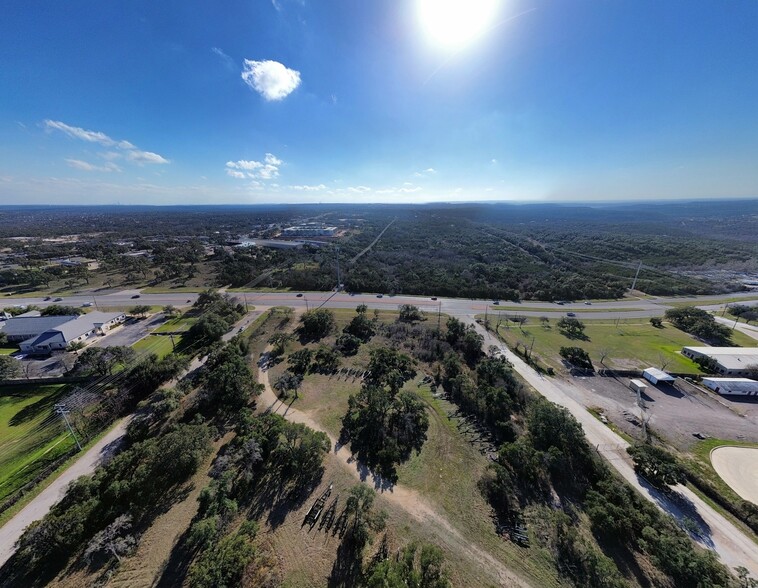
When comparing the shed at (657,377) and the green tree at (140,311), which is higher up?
the green tree at (140,311)

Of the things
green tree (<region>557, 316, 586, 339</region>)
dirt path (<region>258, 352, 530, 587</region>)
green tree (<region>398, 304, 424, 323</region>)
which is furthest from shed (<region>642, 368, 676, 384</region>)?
dirt path (<region>258, 352, 530, 587</region>)

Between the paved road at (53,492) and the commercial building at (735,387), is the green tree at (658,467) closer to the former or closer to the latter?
the commercial building at (735,387)

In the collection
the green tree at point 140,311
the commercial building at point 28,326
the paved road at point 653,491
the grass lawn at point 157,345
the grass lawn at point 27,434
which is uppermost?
the commercial building at point 28,326

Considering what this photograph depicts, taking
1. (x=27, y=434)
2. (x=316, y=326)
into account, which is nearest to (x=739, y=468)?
(x=316, y=326)

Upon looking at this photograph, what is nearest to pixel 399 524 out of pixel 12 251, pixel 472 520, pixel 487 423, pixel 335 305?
pixel 472 520

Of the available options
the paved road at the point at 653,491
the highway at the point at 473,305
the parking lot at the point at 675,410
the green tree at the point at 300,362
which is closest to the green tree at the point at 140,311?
the highway at the point at 473,305

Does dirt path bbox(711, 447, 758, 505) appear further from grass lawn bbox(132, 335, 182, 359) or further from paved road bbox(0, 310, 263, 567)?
grass lawn bbox(132, 335, 182, 359)

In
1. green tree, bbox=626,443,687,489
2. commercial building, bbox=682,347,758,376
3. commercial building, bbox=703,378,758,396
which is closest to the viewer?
green tree, bbox=626,443,687,489
